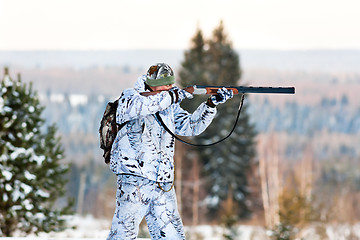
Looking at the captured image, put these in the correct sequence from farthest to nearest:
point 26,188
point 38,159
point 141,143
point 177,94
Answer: point 38,159, point 26,188, point 141,143, point 177,94

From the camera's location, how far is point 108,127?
17.4ft

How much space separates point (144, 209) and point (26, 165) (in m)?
8.01

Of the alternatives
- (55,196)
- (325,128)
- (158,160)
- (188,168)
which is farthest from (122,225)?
(325,128)

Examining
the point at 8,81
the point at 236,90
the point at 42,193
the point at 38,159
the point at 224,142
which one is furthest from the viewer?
the point at 224,142

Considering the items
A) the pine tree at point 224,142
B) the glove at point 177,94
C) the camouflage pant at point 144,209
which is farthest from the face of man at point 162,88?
the pine tree at point 224,142

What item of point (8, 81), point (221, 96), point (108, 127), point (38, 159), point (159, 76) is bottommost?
point (38, 159)

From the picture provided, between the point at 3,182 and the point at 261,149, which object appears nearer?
the point at 3,182

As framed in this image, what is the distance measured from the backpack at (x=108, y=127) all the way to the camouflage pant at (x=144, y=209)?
29 cm

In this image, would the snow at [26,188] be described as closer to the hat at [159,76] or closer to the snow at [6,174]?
the snow at [6,174]

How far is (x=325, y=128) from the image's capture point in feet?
224

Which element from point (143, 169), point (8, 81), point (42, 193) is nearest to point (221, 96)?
point (143, 169)

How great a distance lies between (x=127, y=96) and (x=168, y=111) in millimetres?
355

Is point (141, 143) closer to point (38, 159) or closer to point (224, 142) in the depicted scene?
point (38, 159)

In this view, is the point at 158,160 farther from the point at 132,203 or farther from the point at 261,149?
the point at 261,149
